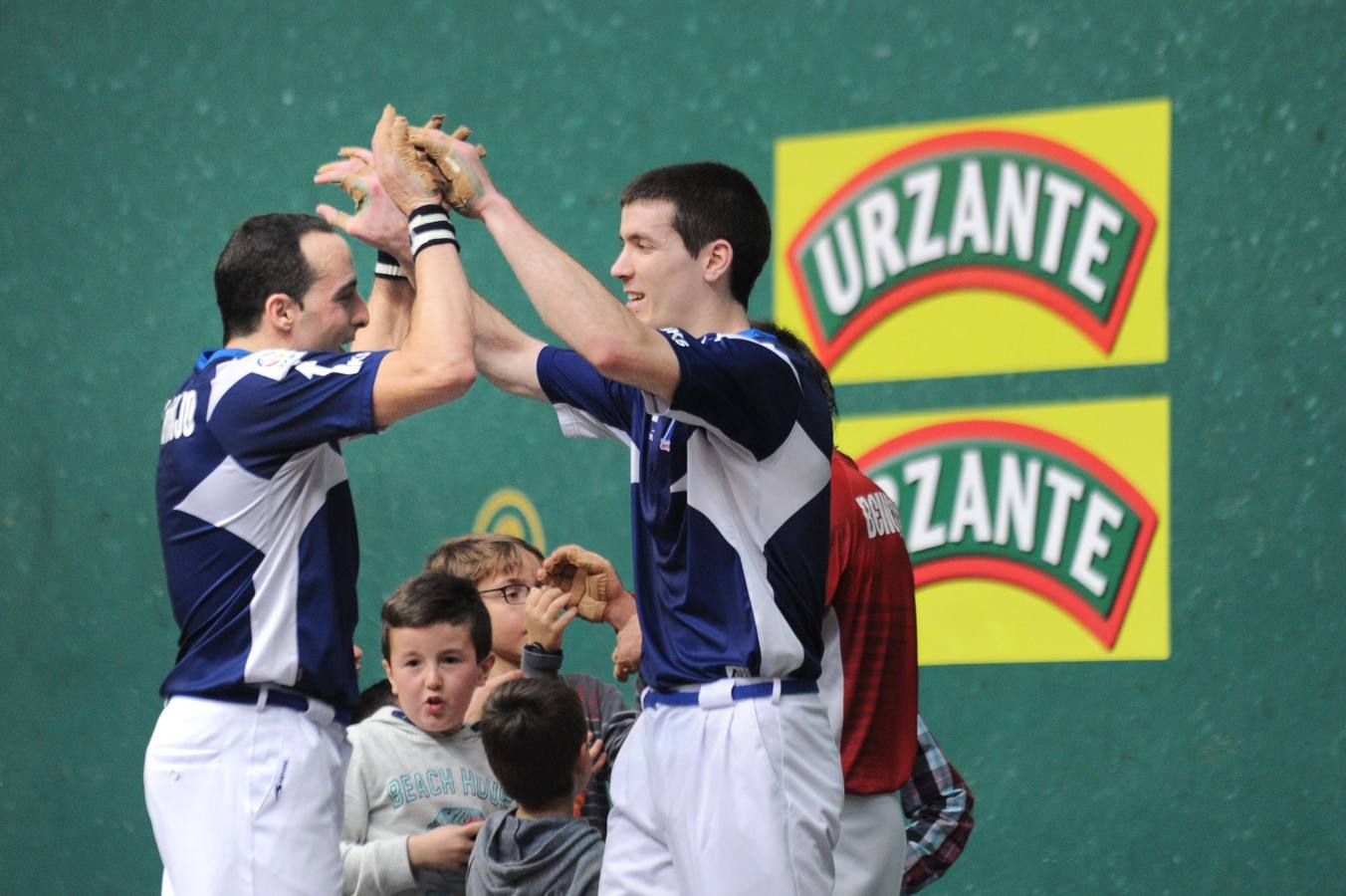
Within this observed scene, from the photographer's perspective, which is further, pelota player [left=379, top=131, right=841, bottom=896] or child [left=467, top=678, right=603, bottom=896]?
child [left=467, top=678, right=603, bottom=896]

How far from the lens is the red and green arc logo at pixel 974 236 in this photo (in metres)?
3.90

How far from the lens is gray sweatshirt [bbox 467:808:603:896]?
Result: 288cm

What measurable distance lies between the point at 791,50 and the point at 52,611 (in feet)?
8.44

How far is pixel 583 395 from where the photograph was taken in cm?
297

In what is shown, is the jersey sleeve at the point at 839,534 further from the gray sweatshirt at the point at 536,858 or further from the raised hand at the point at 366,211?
the raised hand at the point at 366,211

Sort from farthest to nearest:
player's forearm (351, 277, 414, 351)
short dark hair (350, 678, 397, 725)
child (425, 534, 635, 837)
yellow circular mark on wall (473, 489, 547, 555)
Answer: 1. yellow circular mark on wall (473, 489, 547, 555)
2. short dark hair (350, 678, 397, 725)
3. child (425, 534, 635, 837)
4. player's forearm (351, 277, 414, 351)

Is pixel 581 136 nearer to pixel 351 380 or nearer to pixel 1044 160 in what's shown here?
pixel 1044 160

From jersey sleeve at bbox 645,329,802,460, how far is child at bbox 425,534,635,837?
96 centimetres

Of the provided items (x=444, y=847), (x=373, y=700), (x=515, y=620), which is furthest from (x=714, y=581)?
(x=373, y=700)

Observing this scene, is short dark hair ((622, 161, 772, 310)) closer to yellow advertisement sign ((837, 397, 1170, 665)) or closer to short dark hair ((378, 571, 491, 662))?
short dark hair ((378, 571, 491, 662))

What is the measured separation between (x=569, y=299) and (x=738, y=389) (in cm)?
25

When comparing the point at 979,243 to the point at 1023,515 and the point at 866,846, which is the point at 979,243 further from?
the point at 866,846

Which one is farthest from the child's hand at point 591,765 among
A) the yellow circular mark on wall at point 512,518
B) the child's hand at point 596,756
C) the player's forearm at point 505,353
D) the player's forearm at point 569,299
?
the yellow circular mark on wall at point 512,518

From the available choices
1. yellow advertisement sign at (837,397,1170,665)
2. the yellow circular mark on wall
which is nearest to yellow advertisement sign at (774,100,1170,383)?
yellow advertisement sign at (837,397,1170,665)
